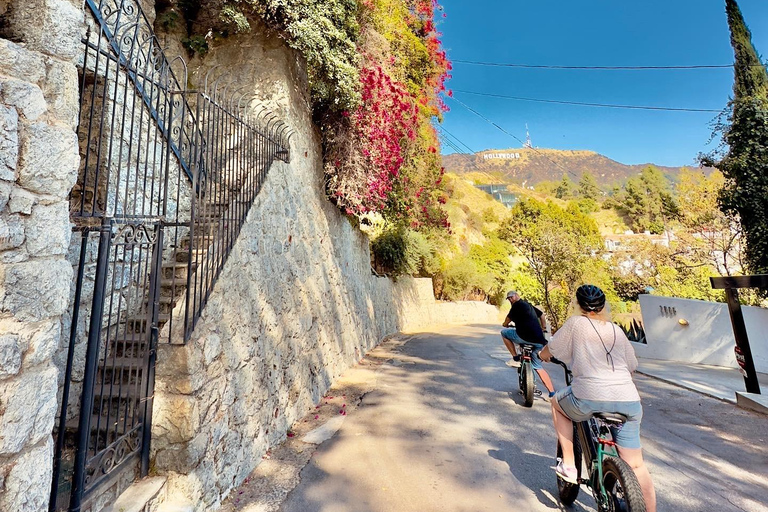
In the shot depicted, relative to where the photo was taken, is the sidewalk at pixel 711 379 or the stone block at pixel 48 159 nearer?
the stone block at pixel 48 159

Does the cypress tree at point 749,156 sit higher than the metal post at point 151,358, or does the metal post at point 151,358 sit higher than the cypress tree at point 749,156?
the cypress tree at point 749,156

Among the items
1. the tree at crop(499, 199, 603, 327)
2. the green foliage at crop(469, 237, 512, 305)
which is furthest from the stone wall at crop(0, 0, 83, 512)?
the green foliage at crop(469, 237, 512, 305)

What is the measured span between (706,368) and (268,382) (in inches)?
375

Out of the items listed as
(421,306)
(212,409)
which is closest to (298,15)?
(212,409)

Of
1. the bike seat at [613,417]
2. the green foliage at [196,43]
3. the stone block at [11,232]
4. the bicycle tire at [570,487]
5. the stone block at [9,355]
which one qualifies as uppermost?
the green foliage at [196,43]

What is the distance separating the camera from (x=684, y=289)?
16.4 m

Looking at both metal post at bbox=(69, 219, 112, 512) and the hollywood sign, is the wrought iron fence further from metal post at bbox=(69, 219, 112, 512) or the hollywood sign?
the hollywood sign

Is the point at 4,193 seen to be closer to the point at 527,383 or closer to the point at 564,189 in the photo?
the point at 527,383

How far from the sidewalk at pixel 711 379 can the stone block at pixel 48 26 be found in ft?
26.0

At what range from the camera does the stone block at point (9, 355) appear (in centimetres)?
131

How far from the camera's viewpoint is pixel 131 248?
242 centimetres

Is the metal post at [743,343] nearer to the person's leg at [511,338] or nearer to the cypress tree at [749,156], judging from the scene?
the person's leg at [511,338]

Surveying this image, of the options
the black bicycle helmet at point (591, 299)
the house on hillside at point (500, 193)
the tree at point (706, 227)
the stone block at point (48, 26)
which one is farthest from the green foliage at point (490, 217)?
the stone block at point (48, 26)

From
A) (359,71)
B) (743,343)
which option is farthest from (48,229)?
(743,343)
